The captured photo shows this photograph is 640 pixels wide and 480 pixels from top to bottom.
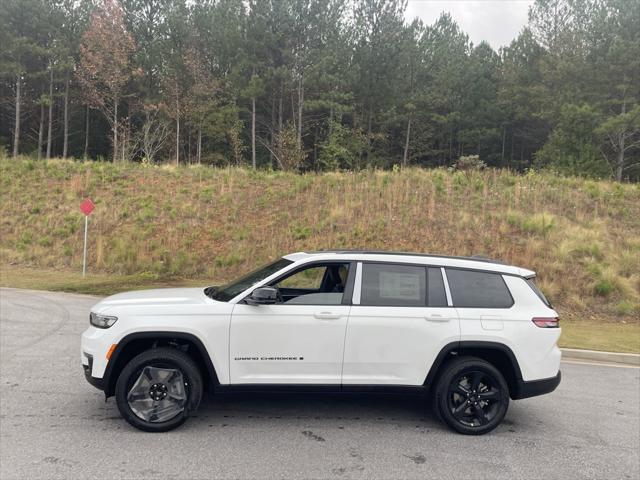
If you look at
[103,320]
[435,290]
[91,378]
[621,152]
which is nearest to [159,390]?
[91,378]

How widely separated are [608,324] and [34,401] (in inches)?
470

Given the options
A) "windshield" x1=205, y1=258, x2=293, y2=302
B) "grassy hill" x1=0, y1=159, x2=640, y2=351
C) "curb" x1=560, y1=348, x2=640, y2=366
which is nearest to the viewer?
"windshield" x1=205, y1=258, x2=293, y2=302

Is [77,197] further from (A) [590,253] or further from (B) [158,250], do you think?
(A) [590,253]

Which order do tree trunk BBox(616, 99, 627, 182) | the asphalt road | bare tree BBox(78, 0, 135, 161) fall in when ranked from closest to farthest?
the asphalt road → bare tree BBox(78, 0, 135, 161) → tree trunk BBox(616, 99, 627, 182)

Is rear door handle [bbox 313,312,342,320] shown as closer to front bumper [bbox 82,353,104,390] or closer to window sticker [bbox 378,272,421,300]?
window sticker [bbox 378,272,421,300]

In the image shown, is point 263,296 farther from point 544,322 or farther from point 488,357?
point 544,322

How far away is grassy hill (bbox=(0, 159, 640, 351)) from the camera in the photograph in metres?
14.9

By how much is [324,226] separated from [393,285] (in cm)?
1393

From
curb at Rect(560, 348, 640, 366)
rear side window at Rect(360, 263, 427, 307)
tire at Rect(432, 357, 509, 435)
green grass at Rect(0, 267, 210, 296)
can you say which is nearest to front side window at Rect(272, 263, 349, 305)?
rear side window at Rect(360, 263, 427, 307)

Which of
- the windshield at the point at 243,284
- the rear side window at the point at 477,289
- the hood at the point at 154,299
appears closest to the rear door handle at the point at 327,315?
the windshield at the point at 243,284

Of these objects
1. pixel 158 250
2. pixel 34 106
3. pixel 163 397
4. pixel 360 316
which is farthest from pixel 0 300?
pixel 34 106

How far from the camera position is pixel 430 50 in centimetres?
4541

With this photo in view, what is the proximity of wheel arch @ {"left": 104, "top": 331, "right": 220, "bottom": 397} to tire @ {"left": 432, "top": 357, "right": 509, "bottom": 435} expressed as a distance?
220cm

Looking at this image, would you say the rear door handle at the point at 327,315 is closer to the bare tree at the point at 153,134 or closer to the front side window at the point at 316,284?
the front side window at the point at 316,284
